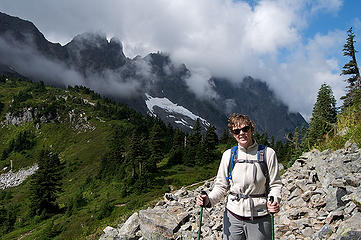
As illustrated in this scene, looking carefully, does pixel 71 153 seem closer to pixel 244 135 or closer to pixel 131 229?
pixel 131 229

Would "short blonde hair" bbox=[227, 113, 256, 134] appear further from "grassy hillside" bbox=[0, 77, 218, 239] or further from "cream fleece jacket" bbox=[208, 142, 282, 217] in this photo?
"grassy hillside" bbox=[0, 77, 218, 239]

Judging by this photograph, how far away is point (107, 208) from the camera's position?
27156 mm

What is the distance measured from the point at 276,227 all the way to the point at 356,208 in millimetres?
2403

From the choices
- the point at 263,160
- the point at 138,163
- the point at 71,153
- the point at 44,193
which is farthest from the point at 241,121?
the point at 71,153

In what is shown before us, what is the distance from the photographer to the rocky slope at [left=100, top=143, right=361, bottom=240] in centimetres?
515

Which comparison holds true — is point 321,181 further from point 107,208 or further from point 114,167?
point 114,167

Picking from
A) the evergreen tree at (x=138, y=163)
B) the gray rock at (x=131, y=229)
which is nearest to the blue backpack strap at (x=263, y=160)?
the gray rock at (x=131, y=229)

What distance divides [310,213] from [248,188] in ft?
13.7

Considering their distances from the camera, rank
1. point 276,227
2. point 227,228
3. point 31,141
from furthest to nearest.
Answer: point 31,141
point 276,227
point 227,228

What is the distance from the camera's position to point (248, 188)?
143 inches

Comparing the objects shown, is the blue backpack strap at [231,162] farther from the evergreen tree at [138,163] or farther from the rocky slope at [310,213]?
the evergreen tree at [138,163]

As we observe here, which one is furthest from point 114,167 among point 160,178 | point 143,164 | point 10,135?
point 10,135

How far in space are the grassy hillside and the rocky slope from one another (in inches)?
690

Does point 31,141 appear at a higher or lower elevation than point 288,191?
higher
